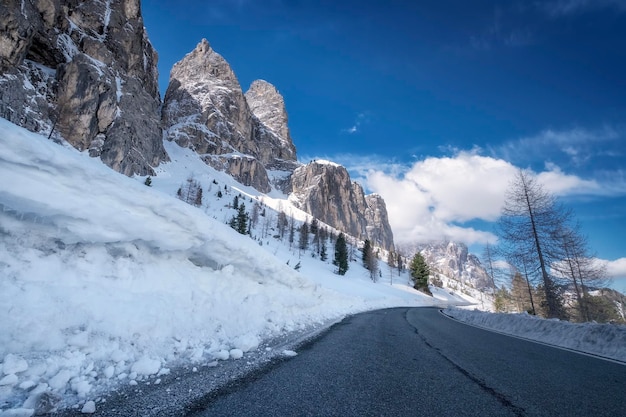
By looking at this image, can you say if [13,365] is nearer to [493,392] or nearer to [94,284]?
[94,284]

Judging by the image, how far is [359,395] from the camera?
2998mm

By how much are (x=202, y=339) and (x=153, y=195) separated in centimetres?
307

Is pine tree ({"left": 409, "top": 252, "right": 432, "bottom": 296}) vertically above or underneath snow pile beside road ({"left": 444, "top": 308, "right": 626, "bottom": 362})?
above

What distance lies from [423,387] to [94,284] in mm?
4850

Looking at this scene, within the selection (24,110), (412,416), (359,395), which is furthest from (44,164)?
(24,110)

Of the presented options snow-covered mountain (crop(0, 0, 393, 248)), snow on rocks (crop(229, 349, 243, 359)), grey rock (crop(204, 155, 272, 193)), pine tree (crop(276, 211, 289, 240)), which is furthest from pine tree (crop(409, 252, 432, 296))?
grey rock (crop(204, 155, 272, 193))

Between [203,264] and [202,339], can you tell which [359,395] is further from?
[203,264]

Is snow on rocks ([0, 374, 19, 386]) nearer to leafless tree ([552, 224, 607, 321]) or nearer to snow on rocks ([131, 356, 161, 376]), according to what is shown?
snow on rocks ([131, 356, 161, 376])

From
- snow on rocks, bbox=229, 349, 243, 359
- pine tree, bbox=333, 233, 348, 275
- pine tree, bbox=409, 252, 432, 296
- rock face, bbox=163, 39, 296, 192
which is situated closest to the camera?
snow on rocks, bbox=229, 349, 243, 359

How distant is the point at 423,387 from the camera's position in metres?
3.35

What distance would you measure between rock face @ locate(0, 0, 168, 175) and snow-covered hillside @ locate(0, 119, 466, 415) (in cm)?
5524

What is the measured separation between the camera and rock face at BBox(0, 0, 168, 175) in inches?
1838

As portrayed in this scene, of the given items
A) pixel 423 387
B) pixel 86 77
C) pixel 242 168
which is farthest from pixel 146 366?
pixel 242 168

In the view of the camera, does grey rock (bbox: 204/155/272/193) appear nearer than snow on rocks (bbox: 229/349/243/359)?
No
